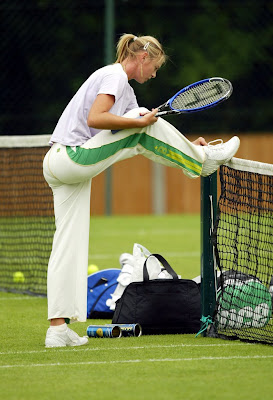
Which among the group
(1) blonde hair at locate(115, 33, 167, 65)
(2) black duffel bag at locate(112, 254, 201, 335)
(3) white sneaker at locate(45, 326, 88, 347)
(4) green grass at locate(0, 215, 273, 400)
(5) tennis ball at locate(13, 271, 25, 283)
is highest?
(1) blonde hair at locate(115, 33, 167, 65)

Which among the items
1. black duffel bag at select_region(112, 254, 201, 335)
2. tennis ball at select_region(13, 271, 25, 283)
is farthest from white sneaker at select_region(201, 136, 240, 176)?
tennis ball at select_region(13, 271, 25, 283)

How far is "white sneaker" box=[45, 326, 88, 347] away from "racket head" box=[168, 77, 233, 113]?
5.24 feet

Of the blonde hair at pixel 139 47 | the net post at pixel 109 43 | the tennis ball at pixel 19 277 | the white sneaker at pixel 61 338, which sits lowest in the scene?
the white sneaker at pixel 61 338

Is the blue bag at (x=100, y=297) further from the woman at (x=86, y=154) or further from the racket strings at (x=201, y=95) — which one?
the racket strings at (x=201, y=95)

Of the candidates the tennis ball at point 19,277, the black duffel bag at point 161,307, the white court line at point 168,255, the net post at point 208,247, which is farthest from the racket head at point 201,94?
the white court line at point 168,255

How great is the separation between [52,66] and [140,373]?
1636 centimetres

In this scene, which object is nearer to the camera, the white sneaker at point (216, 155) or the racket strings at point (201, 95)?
the white sneaker at point (216, 155)

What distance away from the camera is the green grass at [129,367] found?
4777 mm

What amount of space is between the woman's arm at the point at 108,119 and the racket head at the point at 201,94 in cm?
43

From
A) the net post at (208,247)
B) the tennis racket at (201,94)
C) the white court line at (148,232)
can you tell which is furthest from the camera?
A: the white court line at (148,232)

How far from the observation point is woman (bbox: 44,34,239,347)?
20.1ft

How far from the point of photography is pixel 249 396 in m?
4.64

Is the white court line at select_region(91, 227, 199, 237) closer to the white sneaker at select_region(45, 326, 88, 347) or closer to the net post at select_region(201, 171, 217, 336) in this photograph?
the net post at select_region(201, 171, 217, 336)

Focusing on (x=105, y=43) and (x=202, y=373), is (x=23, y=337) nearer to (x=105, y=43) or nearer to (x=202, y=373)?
(x=202, y=373)
